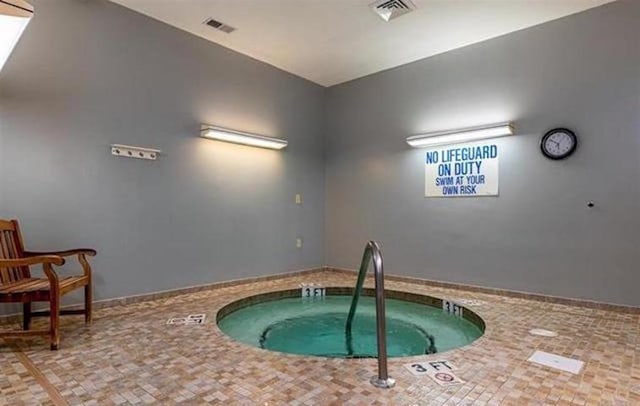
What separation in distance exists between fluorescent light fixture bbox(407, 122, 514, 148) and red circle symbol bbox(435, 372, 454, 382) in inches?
121

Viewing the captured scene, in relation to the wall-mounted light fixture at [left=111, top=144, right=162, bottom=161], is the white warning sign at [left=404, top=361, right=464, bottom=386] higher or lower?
lower

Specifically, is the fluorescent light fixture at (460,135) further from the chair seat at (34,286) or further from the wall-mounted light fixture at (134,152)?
the chair seat at (34,286)

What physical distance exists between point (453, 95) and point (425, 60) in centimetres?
68

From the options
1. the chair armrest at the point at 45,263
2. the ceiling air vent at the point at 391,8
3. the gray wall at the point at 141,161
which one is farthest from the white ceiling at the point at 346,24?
the chair armrest at the point at 45,263

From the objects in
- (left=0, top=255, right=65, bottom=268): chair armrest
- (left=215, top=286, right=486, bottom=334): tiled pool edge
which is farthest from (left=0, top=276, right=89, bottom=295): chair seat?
(left=215, top=286, right=486, bottom=334): tiled pool edge

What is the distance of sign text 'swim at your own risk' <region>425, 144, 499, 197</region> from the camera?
14.5ft

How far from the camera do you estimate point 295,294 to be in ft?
15.3

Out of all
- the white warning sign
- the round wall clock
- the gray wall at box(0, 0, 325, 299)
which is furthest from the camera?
the round wall clock

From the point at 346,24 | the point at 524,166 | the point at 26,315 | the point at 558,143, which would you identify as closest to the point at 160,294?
the point at 26,315

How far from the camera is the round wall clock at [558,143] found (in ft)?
12.6

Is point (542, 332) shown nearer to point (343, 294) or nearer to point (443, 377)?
point (443, 377)

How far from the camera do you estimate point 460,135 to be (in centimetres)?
446

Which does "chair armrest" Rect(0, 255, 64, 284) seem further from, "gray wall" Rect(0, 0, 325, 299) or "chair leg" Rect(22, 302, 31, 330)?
"gray wall" Rect(0, 0, 325, 299)

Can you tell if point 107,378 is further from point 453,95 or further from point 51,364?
point 453,95
